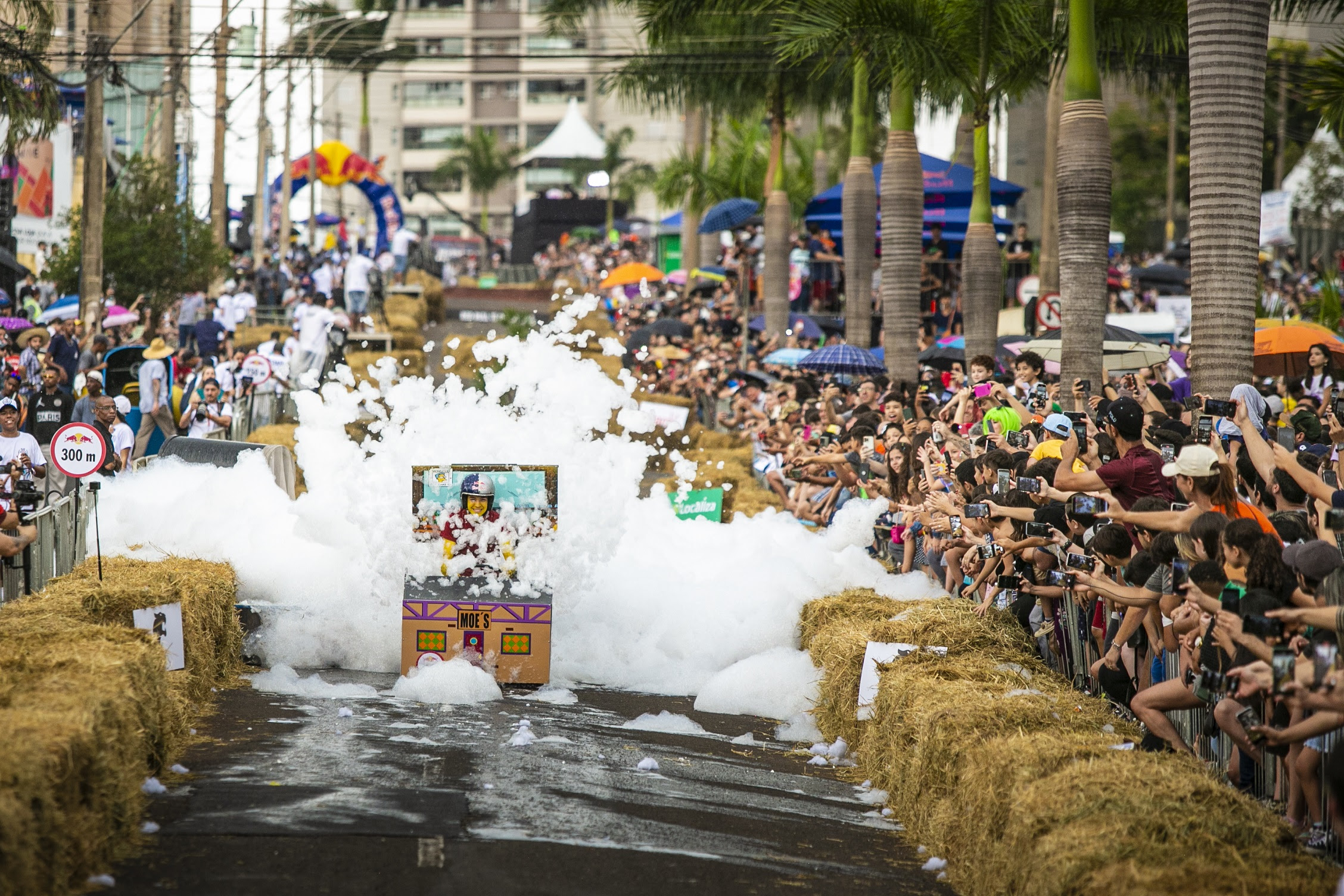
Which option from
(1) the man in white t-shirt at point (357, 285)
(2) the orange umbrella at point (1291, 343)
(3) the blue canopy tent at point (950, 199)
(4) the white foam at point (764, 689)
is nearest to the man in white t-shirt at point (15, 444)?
(4) the white foam at point (764, 689)

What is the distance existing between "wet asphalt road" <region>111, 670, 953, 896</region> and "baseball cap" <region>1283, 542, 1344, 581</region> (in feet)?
8.63

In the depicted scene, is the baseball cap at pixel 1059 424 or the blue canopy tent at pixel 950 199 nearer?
the baseball cap at pixel 1059 424

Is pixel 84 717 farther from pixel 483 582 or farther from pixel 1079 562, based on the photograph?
pixel 483 582

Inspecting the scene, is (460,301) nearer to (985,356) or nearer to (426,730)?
(985,356)

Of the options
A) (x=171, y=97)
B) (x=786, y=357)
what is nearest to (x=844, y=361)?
(x=786, y=357)

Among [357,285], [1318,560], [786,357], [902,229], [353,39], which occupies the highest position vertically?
[353,39]

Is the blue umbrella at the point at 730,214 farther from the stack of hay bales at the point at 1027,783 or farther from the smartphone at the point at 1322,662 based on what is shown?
the smartphone at the point at 1322,662

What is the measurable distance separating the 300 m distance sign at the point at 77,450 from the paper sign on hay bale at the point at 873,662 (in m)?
7.39

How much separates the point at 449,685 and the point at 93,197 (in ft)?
61.4

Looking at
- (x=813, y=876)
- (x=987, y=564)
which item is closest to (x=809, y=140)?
(x=987, y=564)

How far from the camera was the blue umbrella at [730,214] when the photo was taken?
137 feet

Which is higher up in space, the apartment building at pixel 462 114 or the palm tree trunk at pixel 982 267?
→ the apartment building at pixel 462 114

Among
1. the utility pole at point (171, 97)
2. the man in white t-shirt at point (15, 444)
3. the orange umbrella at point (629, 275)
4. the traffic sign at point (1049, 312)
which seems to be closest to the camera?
the man in white t-shirt at point (15, 444)

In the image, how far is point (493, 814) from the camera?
930cm
